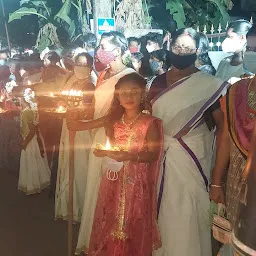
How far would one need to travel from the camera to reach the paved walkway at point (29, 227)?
3996 mm

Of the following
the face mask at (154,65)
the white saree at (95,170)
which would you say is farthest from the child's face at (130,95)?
the face mask at (154,65)

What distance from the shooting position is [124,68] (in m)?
3.76

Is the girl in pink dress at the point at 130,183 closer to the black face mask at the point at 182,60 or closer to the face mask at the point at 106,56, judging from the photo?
the black face mask at the point at 182,60

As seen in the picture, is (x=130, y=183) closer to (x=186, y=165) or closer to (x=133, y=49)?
(x=186, y=165)

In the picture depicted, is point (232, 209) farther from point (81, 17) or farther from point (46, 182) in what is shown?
point (81, 17)

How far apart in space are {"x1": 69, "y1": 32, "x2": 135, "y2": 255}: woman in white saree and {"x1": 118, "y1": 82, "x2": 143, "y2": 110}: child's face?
53 cm

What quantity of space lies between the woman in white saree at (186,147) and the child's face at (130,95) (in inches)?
7.0

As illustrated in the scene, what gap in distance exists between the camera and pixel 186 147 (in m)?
3.07

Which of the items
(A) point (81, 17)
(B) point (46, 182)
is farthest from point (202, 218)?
(A) point (81, 17)

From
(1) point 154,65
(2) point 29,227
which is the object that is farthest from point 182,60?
(1) point 154,65

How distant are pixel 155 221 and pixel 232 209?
73 centimetres

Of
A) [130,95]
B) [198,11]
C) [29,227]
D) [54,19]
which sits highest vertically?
[130,95]

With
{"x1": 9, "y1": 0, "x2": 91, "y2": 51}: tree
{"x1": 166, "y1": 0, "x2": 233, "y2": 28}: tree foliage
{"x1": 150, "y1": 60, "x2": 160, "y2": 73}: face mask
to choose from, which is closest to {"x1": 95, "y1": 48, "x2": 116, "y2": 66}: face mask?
{"x1": 150, "y1": 60, "x2": 160, "y2": 73}: face mask

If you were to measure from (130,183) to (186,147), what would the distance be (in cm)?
48
